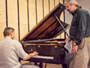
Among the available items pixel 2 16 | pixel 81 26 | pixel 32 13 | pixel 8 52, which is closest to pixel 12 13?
pixel 2 16

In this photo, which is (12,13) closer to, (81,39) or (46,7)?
(46,7)

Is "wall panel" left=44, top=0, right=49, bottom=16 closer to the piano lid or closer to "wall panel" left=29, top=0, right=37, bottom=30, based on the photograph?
"wall panel" left=29, top=0, right=37, bottom=30

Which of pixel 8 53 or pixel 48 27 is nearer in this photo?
pixel 8 53

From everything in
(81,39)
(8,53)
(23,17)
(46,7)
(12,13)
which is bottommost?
(8,53)

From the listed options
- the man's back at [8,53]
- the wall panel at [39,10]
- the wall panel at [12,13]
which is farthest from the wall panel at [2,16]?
the man's back at [8,53]

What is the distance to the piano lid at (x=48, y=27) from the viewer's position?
2.39 meters

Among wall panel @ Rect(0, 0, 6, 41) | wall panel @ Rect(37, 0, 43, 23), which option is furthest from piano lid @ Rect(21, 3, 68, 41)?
wall panel @ Rect(37, 0, 43, 23)

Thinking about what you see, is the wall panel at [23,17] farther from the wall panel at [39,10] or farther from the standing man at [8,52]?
the standing man at [8,52]

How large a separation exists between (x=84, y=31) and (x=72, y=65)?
0.56m

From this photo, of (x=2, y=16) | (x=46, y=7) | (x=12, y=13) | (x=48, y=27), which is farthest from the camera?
(x=46, y=7)

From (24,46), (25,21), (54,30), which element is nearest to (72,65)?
(24,46)

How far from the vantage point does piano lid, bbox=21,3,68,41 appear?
7.85 feet

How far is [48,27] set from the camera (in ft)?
9.62

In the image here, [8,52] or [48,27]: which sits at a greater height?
[48,27]
